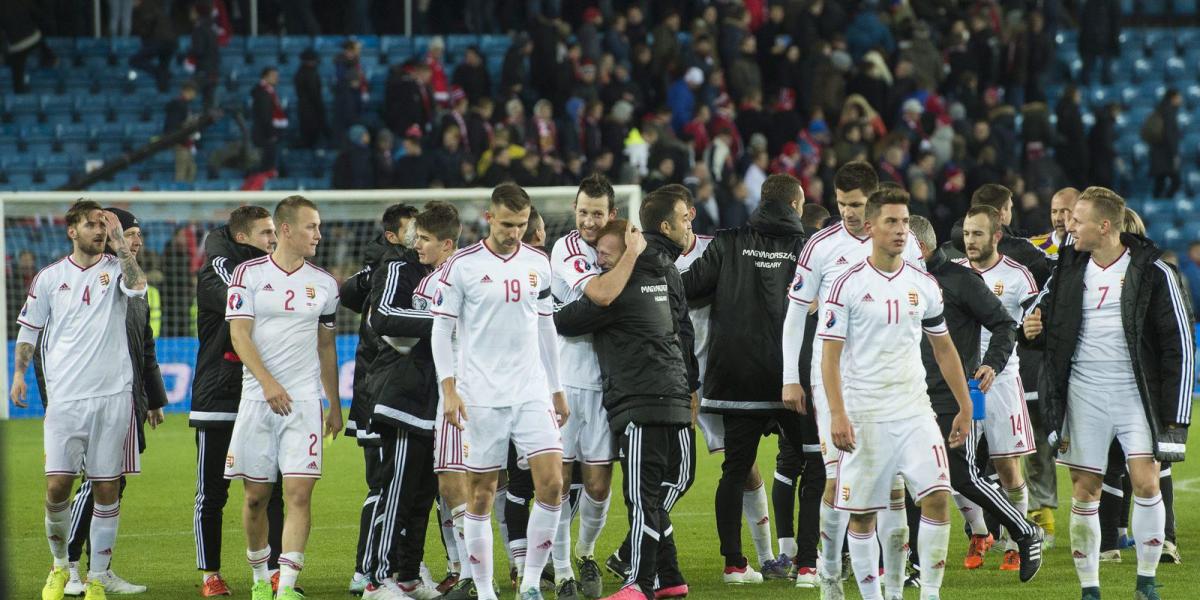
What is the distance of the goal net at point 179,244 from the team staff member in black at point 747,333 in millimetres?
7630

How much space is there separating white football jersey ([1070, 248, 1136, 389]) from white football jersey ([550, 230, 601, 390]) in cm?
245

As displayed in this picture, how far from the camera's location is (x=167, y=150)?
2358 cm

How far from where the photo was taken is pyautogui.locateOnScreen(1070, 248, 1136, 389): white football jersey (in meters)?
7.78

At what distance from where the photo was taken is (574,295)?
8312 millimetres

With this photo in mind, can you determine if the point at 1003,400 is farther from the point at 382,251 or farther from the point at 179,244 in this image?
the point at 179,244

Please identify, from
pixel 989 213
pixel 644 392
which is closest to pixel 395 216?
pixel 644 392

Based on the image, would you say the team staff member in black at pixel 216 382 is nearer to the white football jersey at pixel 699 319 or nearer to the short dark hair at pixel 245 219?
the short dark hair at pixel 245 219

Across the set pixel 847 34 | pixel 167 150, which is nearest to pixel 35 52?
pixel 167 150

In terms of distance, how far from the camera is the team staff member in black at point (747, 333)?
886cm

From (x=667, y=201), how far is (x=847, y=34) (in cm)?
1810

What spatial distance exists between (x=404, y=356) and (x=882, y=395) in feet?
8.31

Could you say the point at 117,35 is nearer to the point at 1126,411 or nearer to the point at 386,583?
the point at 386,583

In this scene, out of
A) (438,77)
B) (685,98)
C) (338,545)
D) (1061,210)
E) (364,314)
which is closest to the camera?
(364,314)

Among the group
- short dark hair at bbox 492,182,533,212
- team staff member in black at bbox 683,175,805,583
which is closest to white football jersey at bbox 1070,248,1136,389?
team staff member in black at bbox 683,175,805,583
